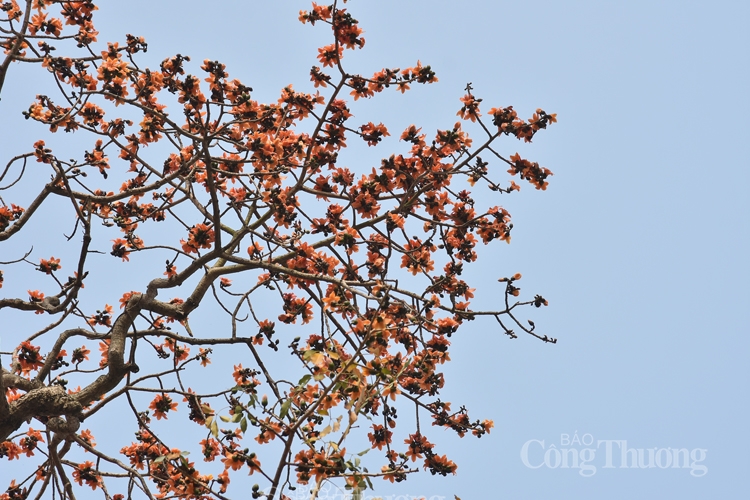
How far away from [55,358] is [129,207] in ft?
4.13

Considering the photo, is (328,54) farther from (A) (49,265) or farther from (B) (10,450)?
(B) (10,450)

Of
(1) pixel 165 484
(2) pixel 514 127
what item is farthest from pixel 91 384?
(2) pixel 514 127

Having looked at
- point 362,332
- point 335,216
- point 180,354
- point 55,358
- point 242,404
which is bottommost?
point 242,404

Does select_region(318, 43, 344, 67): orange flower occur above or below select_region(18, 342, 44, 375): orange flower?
above

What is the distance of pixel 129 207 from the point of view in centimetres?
555

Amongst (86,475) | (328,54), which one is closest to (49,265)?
(86,475)

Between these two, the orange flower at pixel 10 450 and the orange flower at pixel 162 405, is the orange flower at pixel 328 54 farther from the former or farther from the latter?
the orange flower at pixel 10 450

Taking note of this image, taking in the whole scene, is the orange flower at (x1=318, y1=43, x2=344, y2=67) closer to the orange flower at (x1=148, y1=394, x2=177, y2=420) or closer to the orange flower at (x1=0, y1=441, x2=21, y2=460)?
Result: the orange flower at (x1=148, y1=394, x2=177, y2=420)

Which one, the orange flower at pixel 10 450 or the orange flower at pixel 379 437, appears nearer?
the orange flower at pixel 379 437

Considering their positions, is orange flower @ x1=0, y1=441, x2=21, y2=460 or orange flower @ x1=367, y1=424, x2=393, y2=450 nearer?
orange flower @ x1=367, y1=424, x2=393, y2=450

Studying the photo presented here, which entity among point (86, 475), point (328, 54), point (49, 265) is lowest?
point (86, 475)

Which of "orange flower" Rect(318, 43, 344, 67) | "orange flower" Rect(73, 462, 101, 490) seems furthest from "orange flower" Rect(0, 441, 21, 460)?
"orange flower" Rect(318, 43, 344, 67)

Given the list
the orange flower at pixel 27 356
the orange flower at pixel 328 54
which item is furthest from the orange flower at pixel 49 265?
the orange flower at pixel 328 54

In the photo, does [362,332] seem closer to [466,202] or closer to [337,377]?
[337,377]
